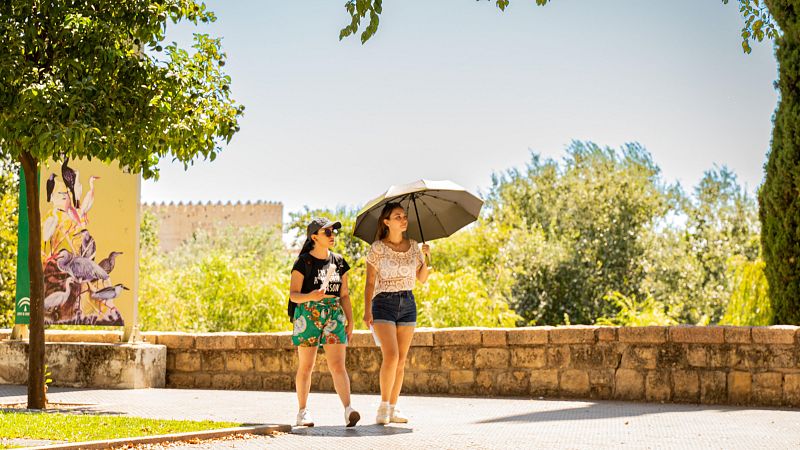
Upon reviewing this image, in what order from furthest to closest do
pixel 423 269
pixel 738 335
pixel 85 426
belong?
pixel 738 335 < pixel 423 269 < pixel 85 426

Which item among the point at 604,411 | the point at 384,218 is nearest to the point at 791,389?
the point at 604,411

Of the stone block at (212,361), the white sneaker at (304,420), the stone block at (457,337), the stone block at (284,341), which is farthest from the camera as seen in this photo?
the stone block at (212,361)

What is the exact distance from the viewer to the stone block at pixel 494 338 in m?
11.4

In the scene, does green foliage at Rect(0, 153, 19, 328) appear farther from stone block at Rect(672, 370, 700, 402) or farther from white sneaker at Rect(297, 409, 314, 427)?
stone block at Rect(672, 370, 700, 402)

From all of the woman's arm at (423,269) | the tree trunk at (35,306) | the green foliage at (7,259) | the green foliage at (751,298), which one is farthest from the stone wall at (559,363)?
the green foliage at (7,259)

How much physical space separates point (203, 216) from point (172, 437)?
6456 cm

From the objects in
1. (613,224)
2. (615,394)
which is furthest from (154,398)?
(613,224)

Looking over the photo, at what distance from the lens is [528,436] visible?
7.57 m

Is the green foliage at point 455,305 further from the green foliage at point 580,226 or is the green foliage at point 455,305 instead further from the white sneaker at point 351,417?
the white sneaker at point 351,417

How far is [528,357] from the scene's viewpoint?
11.3 meters

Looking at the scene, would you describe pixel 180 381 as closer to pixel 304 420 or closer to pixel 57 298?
pixel 57 298

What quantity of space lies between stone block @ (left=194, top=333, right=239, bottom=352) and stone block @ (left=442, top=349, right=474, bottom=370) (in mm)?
2832

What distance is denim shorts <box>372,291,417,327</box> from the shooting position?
27.6ft

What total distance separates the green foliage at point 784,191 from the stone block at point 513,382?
13.6 ft
